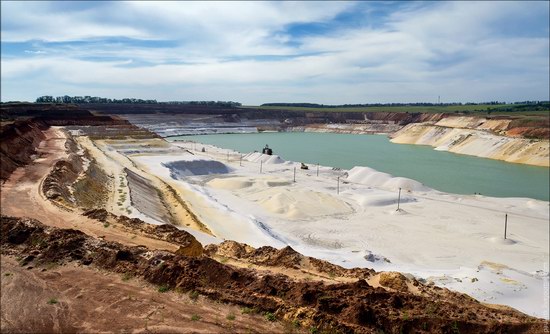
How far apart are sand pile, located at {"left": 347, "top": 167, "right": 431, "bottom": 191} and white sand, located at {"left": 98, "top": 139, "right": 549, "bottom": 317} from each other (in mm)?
138

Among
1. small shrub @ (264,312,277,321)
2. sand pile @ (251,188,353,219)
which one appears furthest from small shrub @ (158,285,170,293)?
sand pile @ (251,188,353,219)

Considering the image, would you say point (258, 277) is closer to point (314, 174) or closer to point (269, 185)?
point (269, 185)

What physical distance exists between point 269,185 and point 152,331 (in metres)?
26.2

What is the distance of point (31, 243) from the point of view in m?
11.3

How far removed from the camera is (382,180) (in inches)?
1449

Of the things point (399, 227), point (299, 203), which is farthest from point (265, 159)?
point (399, 227)

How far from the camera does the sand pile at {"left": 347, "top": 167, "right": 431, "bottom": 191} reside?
112ft

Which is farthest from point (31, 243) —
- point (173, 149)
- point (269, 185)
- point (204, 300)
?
point (173, 149)

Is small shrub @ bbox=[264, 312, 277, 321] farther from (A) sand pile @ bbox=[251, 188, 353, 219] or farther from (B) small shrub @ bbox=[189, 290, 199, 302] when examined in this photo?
(A) sand pile @ bbox=[251, 188, 353, 219]

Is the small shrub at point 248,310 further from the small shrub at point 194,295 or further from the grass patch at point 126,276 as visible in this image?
the grass patch at point 126,276

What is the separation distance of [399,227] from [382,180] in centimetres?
1383

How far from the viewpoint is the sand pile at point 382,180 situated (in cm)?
3403

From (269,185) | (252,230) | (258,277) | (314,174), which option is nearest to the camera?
(258,277)

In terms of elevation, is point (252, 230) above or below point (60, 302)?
below
